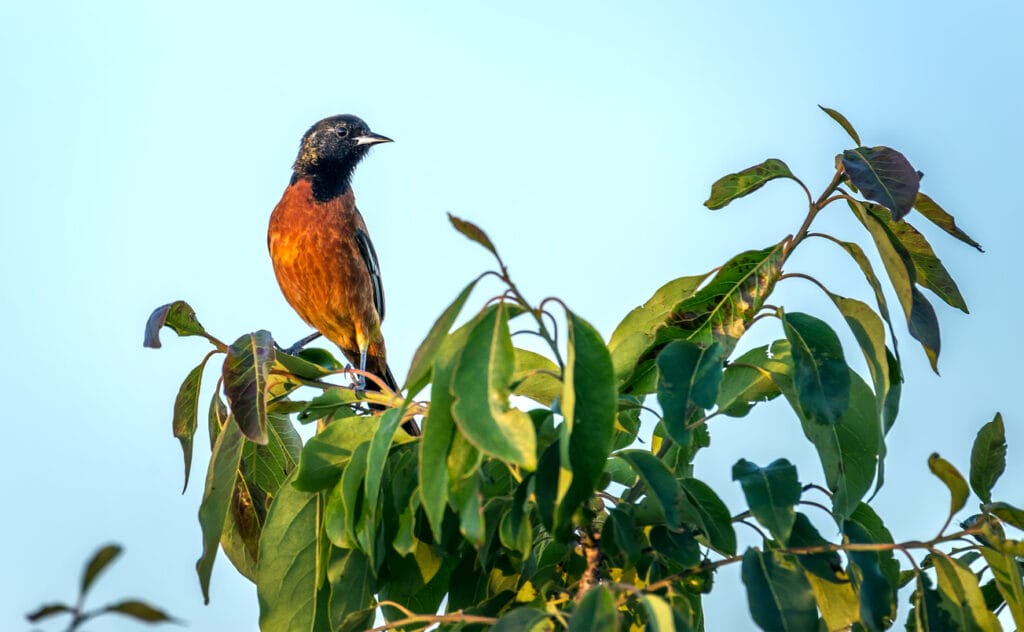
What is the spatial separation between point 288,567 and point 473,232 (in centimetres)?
126

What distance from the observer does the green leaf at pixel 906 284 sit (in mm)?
2506

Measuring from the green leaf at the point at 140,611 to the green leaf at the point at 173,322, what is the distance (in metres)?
1.84

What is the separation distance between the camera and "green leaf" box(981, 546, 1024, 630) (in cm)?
238

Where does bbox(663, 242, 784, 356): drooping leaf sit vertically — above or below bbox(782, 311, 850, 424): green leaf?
above

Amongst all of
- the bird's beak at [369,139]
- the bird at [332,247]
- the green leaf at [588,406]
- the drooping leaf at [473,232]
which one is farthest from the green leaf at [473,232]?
the bird's beak at [369,139]

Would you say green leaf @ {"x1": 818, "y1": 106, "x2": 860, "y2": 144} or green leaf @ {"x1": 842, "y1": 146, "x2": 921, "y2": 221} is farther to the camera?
green leaf @ {"x1": 818, "y1": 106, "x2": 860, "y2": 144}

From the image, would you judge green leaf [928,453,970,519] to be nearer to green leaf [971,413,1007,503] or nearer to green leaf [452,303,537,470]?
green leaf [971,413,1007,503]

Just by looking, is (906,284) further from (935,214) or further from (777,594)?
(777,594)

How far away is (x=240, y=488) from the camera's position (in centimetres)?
327

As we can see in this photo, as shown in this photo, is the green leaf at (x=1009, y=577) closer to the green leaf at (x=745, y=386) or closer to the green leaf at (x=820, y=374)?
the green leaf at (x=820, y=374)

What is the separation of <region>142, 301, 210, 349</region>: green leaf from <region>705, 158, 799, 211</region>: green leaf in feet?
4.57

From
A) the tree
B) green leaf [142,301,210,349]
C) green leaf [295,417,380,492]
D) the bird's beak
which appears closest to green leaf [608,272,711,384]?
the tree

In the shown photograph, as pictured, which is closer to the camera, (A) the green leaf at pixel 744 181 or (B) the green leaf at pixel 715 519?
(B) the green leaf at pixel 715 519

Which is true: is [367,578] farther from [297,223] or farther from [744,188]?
[297,223]
